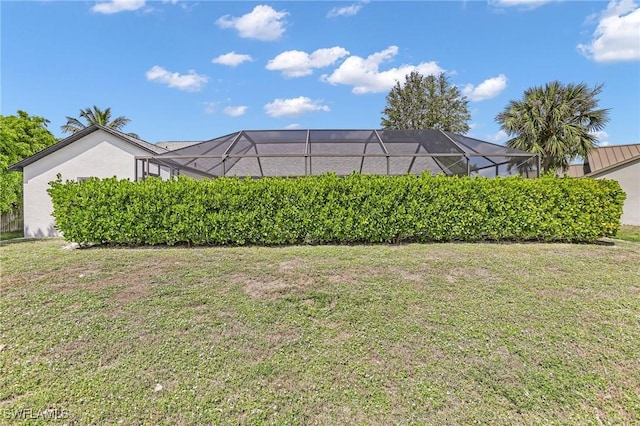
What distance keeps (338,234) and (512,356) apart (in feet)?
12.7

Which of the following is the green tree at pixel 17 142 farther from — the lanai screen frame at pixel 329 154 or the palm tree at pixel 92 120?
the palm tree at pixel 92 120

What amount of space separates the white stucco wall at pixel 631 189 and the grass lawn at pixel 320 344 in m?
11.3

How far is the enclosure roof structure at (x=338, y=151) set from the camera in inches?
328

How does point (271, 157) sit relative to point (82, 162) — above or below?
below

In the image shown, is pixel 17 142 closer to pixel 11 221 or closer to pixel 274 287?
pixel 11 221

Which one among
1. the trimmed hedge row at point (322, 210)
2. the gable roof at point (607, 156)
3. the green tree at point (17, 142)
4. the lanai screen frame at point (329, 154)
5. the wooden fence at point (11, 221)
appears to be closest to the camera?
the trimmed hedge row at point (322, 210)

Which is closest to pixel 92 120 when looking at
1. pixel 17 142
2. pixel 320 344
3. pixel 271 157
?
pixel 17 142

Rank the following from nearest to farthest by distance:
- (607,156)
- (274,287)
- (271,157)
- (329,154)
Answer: (274,287), (329,154), (271,157), (607,156)

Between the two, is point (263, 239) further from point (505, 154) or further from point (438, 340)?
point (505, 154)

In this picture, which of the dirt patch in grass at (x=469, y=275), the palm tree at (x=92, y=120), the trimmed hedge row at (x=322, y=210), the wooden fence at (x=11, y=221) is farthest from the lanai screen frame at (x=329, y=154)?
the palm tree at (x=92, y=120)

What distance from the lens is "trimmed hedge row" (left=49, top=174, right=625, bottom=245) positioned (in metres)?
6.07

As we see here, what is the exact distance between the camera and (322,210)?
20.0ft

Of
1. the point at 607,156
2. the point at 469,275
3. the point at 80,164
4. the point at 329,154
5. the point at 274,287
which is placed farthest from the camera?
the point at 607,156

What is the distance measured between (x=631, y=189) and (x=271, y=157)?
51.0 feet
